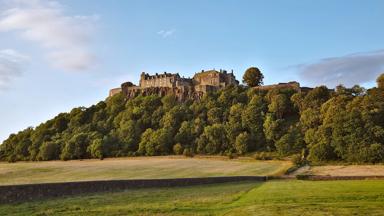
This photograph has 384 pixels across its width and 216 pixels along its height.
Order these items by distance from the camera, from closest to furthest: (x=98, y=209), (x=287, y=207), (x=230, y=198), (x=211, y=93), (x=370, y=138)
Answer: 1. (x=287, y=207)
2. (x=98, y=209)
3. (x=230, y=198)
4. (x=370, y=138)
5. (x=211, y=93)

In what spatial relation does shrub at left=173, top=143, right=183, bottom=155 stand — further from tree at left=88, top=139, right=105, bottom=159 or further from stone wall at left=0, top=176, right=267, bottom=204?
stone wall at left=0, top=176, right=267, bottom=204

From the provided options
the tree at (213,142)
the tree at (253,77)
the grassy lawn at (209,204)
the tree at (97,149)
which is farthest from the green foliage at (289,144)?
the grassy lawn at (209,204)

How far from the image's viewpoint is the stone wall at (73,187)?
1013 inches

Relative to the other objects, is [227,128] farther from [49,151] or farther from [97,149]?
[49,151]

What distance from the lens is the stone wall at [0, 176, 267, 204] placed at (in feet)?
84.4

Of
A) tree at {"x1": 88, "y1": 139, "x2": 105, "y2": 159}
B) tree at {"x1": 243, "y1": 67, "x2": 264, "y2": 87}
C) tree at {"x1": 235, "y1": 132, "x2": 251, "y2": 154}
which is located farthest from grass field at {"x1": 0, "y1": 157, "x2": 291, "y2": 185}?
tree at {"x1": 243, "y1": 67, "x2": 264, "y2": 87}

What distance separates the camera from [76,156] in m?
95.8

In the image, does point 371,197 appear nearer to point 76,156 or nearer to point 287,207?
point 287,207

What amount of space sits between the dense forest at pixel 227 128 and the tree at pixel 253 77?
9.19 metres

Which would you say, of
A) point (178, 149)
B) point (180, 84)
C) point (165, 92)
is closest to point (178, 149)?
point (178, 149)

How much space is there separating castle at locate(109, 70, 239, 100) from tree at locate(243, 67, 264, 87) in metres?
5.32

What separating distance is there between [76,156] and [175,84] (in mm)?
45280

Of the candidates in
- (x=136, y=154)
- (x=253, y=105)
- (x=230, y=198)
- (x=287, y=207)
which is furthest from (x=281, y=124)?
(x=287, y=207)

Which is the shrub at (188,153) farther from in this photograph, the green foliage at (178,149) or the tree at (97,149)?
the tree at (97,149)
